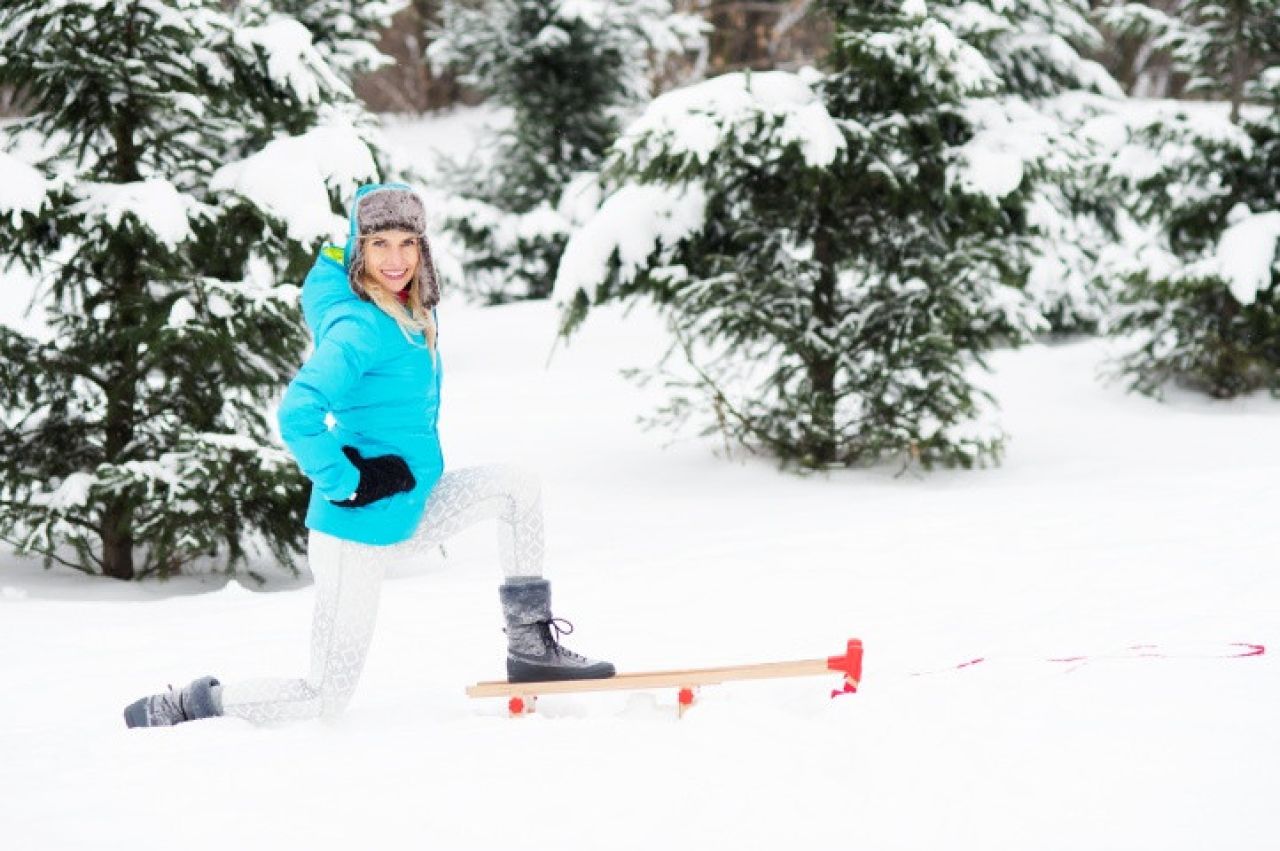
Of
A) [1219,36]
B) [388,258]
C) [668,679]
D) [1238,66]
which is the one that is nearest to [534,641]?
[668,679]

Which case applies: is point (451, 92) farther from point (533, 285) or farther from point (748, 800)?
point (748, 800)

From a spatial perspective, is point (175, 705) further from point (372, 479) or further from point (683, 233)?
point (683, 233)

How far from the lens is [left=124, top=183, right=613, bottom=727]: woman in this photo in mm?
3451

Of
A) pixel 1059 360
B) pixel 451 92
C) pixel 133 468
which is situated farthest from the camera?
pixel 451 92

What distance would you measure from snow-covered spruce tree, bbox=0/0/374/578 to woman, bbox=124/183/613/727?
2697 mm

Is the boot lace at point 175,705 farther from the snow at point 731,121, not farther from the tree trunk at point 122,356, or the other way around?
the snow at point 731,121

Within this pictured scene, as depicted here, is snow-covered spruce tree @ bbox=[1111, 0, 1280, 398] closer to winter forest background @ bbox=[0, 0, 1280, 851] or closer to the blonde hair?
winter forest background @ bbox=[0, 0, 1280, 851]

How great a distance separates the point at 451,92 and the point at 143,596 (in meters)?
29.2

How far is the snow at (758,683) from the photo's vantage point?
298 centimetres

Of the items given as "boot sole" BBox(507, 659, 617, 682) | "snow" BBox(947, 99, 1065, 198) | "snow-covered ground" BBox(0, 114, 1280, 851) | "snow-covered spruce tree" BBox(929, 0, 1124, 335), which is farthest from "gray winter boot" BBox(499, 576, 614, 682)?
"snow-covered spruce tree" BBox(929, 0, 1124, 335)

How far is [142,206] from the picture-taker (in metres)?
6.13

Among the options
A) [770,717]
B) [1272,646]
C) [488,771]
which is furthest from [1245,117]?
[488,771]

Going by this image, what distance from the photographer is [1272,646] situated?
389 cm

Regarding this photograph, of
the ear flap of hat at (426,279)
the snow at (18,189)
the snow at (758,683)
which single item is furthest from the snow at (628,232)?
the ear flap of hat at (426,279)
